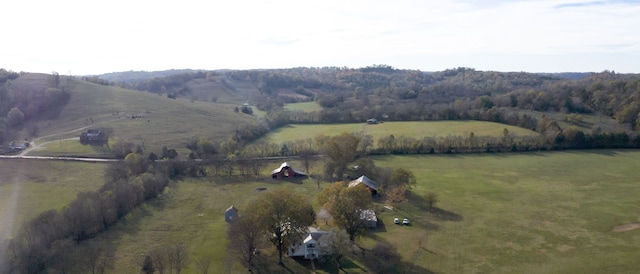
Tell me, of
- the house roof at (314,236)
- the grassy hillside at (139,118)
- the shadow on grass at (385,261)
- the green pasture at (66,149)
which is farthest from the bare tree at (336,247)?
the green pasture at (66,149)

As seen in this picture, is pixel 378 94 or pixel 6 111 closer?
pixel 6 111

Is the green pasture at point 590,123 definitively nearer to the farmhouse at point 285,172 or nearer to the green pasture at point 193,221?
the farmhouse at point 285,172

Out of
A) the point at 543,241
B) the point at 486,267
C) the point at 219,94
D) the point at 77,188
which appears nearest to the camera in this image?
the point at 486,267

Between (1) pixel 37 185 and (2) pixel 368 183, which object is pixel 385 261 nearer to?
(2) pixel 368 183

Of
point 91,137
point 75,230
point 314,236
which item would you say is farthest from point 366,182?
point 91,137

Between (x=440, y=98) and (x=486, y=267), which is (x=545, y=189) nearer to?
(x=486, y=267)

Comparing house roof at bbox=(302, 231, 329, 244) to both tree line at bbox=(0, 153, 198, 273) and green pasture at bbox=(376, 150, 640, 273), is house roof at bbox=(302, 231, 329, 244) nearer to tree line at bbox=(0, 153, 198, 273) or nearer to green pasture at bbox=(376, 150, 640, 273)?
green pasture at bbox=(376, 150, 640, 273)

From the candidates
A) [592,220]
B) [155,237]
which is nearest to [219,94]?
[155,237]
